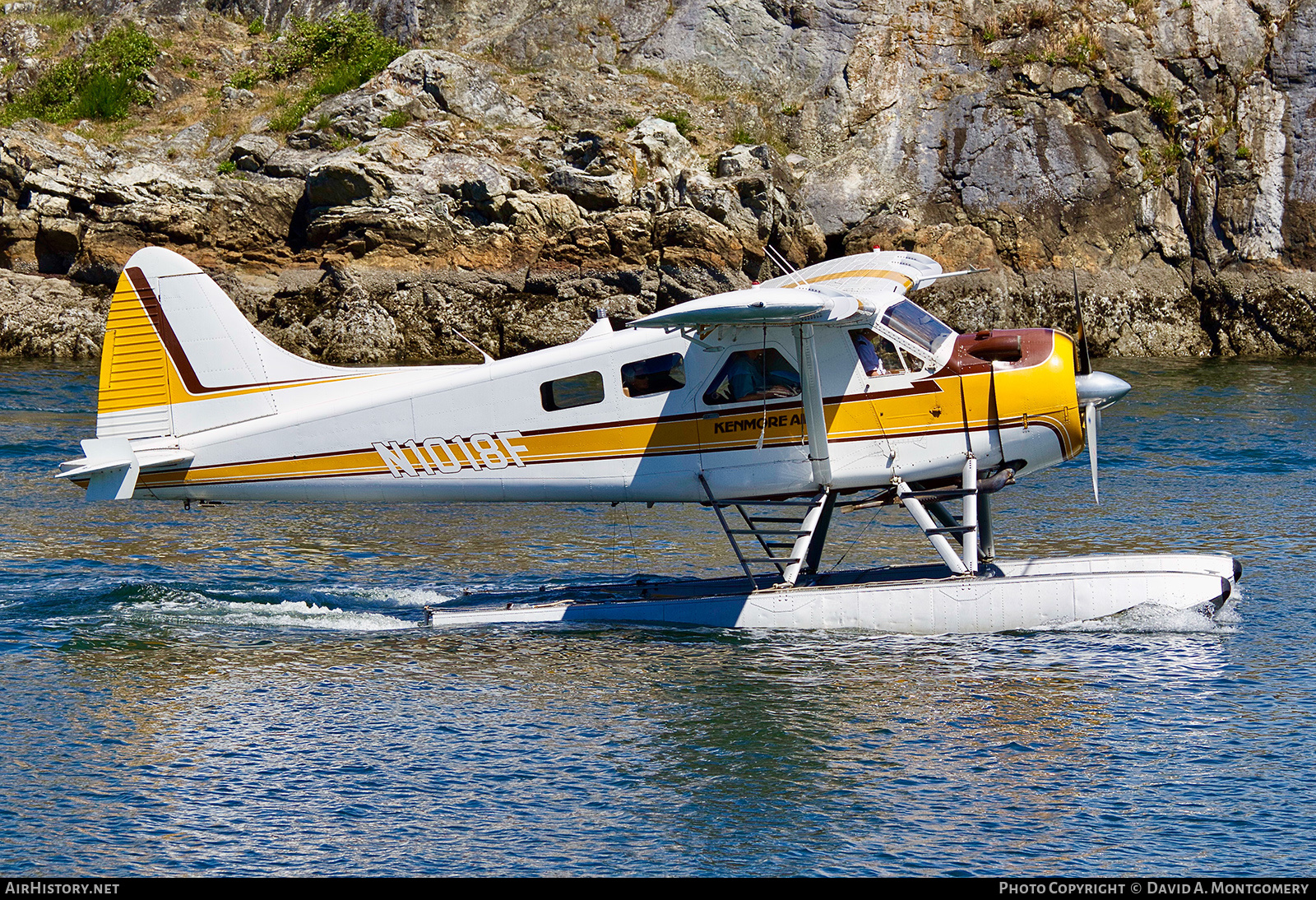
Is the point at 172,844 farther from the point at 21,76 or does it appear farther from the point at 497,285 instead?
the point at 21,76

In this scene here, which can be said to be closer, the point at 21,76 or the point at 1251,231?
the point at 1251,231

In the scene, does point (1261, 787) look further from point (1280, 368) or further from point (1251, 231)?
point (1251, 231)

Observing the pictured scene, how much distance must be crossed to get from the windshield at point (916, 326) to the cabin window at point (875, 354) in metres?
0.17

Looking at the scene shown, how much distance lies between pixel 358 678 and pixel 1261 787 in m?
6.88

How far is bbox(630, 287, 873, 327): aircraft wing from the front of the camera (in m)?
10.2

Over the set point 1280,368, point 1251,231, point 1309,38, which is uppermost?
point 1309,38

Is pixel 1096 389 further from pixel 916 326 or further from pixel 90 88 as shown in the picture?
pixel 90 88

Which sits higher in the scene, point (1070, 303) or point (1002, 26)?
point (1002, 26)

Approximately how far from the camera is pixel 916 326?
1198 centimetres

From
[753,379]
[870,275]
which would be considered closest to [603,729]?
[753,379]
